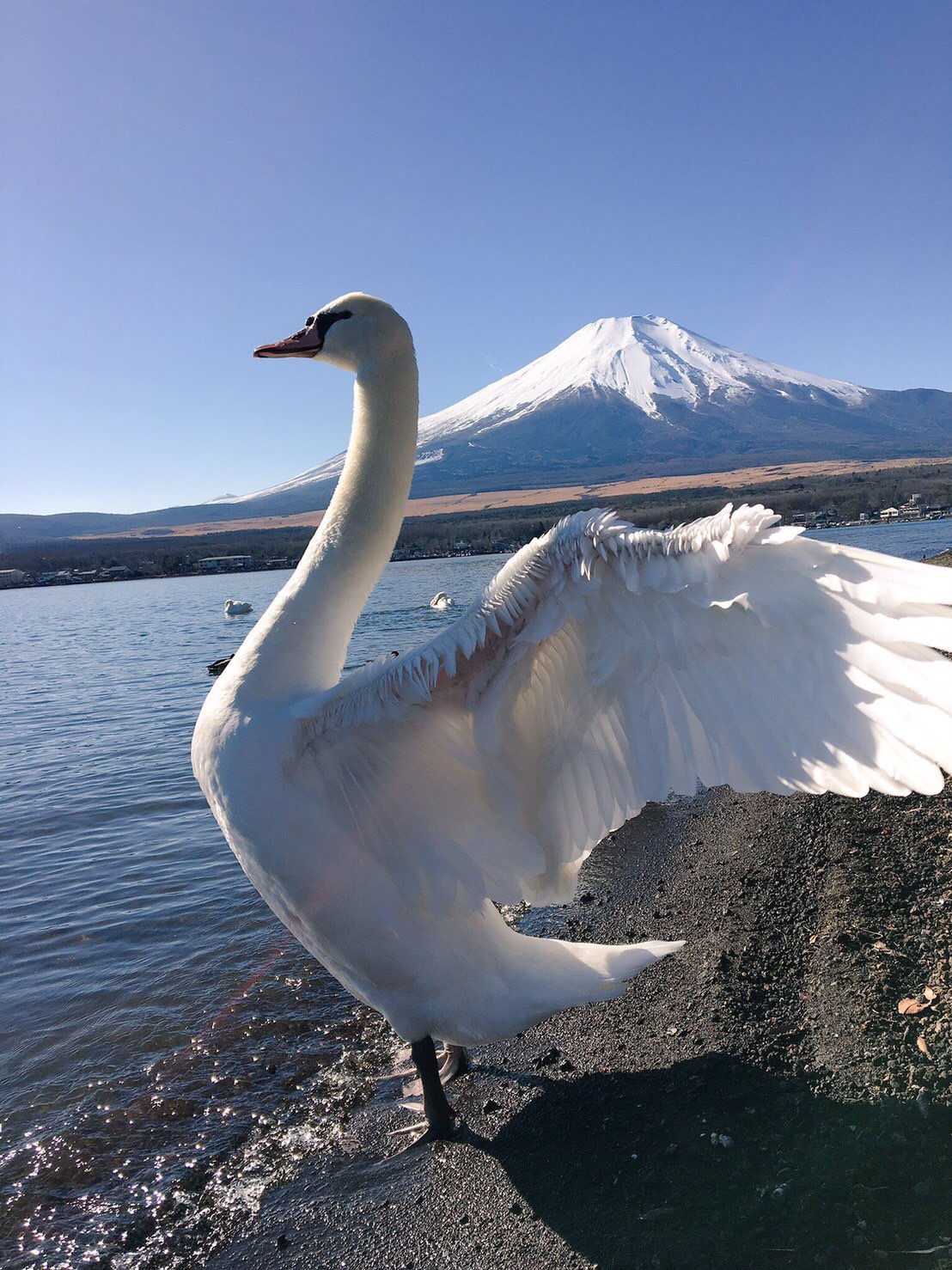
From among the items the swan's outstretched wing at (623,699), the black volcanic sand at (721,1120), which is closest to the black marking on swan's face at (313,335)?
the swan's outstretched wing at (623,699)

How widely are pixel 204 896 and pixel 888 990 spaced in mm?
5587

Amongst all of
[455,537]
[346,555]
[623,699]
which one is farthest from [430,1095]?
[455,537]

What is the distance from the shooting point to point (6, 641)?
31.8 meters

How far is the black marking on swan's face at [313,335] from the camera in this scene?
13.2 feet

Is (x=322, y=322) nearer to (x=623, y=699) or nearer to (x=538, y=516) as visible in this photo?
(x=623, y=699)

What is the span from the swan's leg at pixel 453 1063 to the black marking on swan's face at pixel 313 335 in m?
3.57

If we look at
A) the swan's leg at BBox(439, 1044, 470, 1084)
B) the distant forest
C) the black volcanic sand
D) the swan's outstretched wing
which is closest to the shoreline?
the distant forest

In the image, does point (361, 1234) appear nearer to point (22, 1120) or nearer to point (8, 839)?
point (22, 1120)

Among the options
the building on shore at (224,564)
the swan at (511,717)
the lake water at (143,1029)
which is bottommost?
the lake water at (143,1029)

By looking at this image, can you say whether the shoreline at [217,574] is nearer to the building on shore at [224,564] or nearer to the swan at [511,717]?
the building on shore at [224,564]

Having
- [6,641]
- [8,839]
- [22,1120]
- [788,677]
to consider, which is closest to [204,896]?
[22,1120]

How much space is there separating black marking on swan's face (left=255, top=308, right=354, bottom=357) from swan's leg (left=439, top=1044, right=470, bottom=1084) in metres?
3.57

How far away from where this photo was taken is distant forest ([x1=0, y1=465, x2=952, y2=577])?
189 feet

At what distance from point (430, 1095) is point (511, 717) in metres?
1.83
